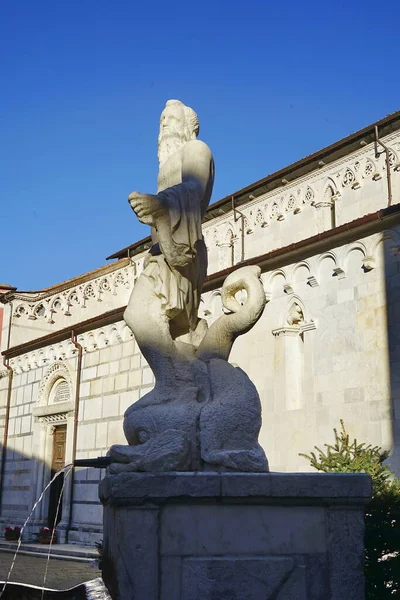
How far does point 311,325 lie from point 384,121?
502cm

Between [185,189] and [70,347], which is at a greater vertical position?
[70,347]

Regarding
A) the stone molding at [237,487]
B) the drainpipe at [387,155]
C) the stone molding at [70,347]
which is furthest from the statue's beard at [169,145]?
the stone molding at [70,347]

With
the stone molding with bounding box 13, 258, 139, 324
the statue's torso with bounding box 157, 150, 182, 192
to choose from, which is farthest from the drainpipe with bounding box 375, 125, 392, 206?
the statue's torso with bounding box 157, 150, 182, 192

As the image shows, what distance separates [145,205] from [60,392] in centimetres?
1421

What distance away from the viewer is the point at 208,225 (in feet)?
60.7

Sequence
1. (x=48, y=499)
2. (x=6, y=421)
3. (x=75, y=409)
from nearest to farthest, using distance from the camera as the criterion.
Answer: (x=75, y=409) < (x=48, y=499) < (x=6, y=421)

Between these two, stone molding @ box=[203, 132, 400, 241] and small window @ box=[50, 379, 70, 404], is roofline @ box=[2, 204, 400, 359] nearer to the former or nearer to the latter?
stone molding @ box=[203, 132, 400, 241]

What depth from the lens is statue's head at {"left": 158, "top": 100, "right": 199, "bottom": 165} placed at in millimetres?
5684

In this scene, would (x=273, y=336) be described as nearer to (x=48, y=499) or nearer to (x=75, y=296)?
(x=48, y=499)

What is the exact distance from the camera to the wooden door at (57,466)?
58.0 feet

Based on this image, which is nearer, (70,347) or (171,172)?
(171,172)

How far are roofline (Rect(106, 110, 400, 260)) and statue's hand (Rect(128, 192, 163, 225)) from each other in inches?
396

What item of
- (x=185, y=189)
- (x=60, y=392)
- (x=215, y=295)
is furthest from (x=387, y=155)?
(x=60, y=392)

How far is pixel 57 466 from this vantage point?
18.0m
